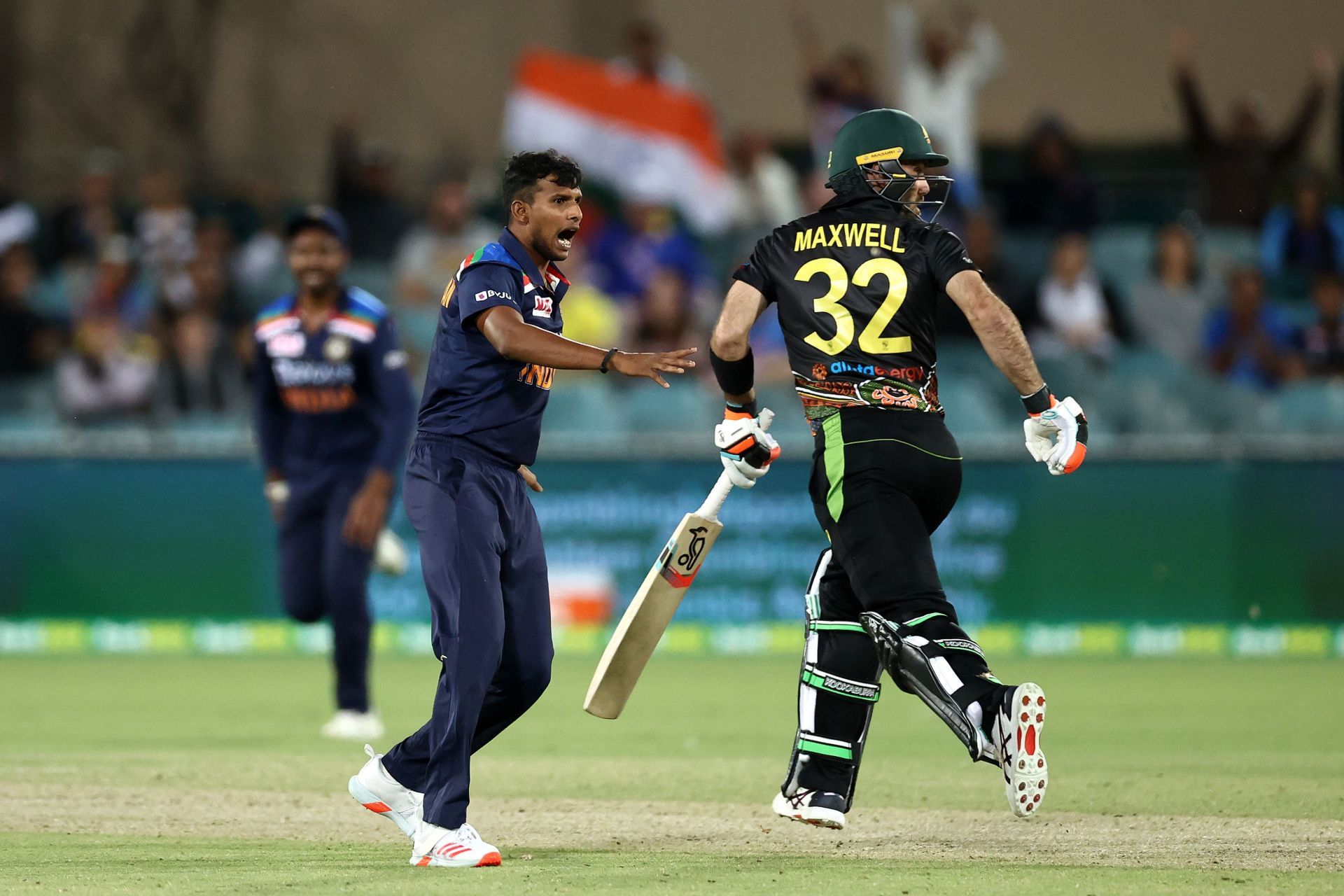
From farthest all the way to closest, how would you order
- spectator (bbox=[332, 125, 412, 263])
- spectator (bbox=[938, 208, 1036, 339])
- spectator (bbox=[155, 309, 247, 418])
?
spectator (bbox=[332, 125, 412, 263]) → spectator (bbox=[938, 208, 1036, 339]) → spectator (bbox=[155, 309, 247, 418])

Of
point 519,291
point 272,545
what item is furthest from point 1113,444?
point 519,291

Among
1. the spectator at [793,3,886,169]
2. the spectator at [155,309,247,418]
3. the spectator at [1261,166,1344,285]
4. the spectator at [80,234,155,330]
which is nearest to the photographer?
the spectator at [155,309,247,418]

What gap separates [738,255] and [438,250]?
2.38 meters

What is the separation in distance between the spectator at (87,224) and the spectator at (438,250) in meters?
2.59

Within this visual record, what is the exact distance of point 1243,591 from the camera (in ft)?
41.7

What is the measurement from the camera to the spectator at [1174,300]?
1445 cm

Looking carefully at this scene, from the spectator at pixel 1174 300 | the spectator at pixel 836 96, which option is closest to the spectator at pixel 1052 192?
the spectator at pixel 1174 300

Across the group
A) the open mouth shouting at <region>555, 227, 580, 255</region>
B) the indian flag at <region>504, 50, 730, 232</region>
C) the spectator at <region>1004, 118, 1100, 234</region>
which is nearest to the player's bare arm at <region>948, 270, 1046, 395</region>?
the open mouth shouting at <region>555, 227, 580, 255</region>

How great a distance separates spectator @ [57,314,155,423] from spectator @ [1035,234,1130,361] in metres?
6.64

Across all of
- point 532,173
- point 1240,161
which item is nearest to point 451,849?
point 532,173

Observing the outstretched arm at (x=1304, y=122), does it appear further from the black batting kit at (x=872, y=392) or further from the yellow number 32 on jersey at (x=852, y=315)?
the yellow number 32 on jersey at (x=852, y=315)

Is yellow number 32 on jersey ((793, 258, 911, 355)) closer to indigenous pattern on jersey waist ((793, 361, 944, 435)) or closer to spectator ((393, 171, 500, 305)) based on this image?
indigenous pattern on jersey waist ((793, 361, 944, 435))

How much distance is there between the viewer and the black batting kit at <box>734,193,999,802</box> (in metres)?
5.84

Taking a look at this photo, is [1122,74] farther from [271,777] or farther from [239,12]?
[271,777]
